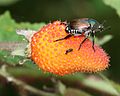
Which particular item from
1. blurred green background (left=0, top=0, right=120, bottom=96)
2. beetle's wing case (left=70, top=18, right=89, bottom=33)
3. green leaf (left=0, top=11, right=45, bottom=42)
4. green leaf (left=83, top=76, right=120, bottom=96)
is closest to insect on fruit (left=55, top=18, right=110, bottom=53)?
beetle's wing case (left=70, top=18, right=89, bottom=33)

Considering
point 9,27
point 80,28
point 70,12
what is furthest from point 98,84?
point 80,28

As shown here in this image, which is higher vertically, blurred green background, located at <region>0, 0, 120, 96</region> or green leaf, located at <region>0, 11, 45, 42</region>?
blurred green background, located at <region>0, 0, 120, 96</region>

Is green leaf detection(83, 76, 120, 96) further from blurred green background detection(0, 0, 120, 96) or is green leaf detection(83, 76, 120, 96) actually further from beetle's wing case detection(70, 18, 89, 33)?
beetle's wing case detection(70, 18, 89, 33)

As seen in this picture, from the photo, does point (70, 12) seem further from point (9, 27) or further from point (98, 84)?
point (9, 27)

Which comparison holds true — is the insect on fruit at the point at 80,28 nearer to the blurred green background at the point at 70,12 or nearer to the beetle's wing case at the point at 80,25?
the beetle's wing case at the point at 80,25

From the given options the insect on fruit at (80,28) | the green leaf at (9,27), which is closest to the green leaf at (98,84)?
the green leaf at (9,27)

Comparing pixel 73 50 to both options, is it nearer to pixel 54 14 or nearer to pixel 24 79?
pixel 24 79

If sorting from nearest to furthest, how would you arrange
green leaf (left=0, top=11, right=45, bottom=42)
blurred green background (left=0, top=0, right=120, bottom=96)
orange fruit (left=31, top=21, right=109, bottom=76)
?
1. orange fruit (left=31, top=21, right=109, bottom=76)
2. green leaf (left=0, top=11, right=45, bottom=42)
3. blurred green background (left=0, top=0, right=120, bottom=96)
